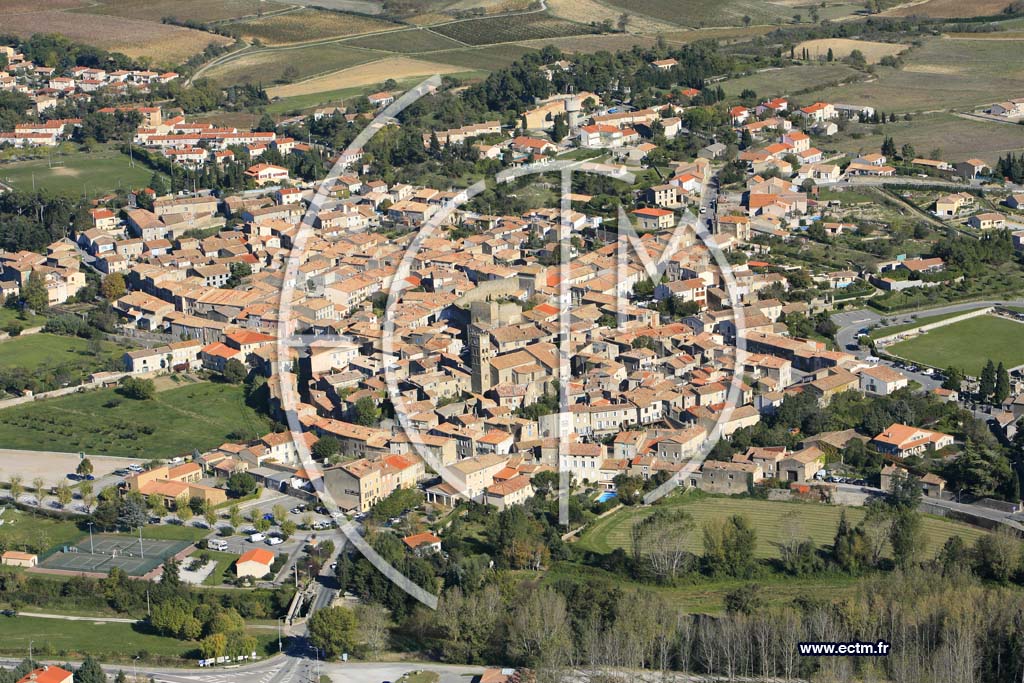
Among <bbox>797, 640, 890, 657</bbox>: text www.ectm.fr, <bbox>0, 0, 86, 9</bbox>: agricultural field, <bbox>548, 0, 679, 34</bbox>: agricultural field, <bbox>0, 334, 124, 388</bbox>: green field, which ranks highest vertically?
<bbox>0, 0, 86, 9</bbox>: agricultural field

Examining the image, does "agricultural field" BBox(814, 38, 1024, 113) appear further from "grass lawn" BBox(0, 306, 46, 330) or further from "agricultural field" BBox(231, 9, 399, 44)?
"grass lawn" BBox(0, 306, 46, 330)

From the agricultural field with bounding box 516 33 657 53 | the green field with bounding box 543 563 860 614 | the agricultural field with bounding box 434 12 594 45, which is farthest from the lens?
the agricultural field with bounding box 434 12 594 45

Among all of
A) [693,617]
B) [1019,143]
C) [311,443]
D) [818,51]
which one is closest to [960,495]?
[693,617]

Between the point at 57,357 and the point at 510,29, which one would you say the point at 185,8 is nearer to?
the point at 510,29

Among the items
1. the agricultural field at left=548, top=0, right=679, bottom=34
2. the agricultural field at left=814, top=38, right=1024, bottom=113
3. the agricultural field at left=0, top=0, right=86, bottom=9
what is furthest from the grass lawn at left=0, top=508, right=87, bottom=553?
the agricultural field at left=0, top=0, right=86, bottom=9

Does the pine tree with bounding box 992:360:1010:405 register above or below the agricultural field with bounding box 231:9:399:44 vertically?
below

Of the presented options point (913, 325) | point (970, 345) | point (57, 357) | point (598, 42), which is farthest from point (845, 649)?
point (598, 42)

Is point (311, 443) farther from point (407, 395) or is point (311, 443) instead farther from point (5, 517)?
point (5, 517)
